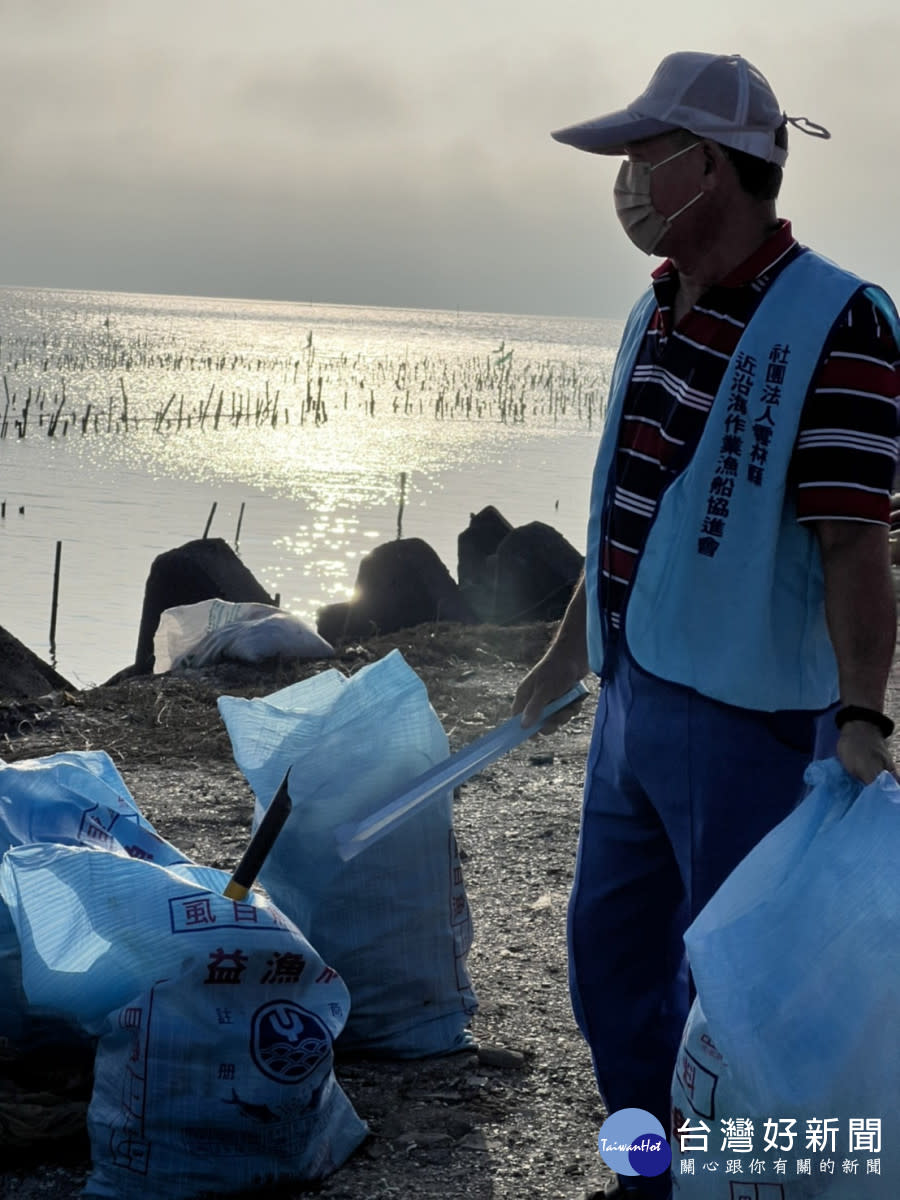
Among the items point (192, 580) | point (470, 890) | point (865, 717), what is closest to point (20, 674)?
point (192, 580)

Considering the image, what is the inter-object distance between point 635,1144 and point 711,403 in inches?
46.1

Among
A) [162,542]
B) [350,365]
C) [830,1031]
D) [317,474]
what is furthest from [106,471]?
[350,365]

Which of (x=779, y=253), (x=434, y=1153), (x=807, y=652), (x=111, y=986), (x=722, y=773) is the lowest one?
(x=434, y=1153)

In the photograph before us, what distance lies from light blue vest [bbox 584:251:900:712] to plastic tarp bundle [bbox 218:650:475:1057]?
861mm

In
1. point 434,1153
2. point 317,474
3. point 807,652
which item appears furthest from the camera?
point 317,474

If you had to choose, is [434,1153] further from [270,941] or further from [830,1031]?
[830,1031]

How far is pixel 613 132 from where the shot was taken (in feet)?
6.82

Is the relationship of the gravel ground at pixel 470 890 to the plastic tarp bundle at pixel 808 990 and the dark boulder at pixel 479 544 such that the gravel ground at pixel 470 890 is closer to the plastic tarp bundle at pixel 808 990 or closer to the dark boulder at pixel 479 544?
the plastic tarp bundle at pixel 808 990

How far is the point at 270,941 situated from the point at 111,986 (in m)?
0.27

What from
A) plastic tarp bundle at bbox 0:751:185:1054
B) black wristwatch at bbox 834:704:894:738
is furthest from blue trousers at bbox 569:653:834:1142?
plastic tarp bundle at bbox 0:751:185:1054

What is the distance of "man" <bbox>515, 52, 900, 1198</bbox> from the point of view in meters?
1.92

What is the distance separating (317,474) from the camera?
24812 millimetres

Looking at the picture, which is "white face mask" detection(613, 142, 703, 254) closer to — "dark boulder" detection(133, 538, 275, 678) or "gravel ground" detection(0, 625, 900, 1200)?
"gravel ground" detection(0, 625, 900, 1200)

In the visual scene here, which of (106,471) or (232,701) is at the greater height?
(232,701)
